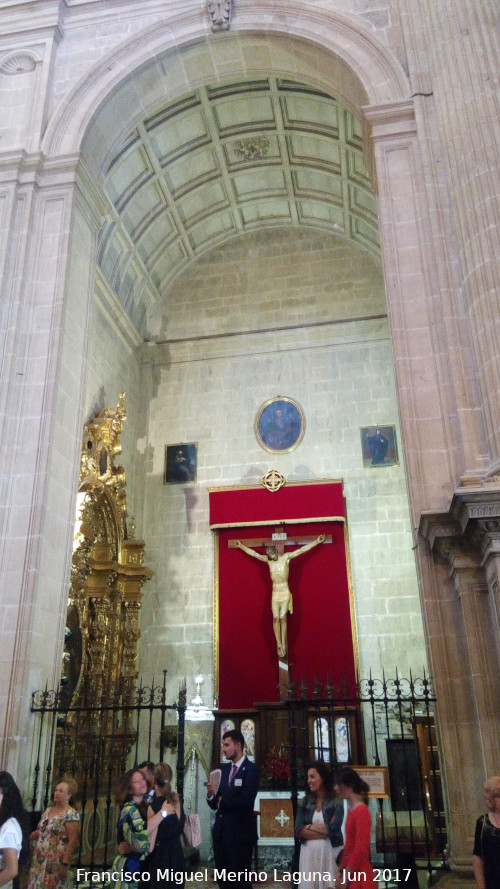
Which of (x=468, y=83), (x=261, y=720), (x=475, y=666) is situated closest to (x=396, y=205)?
(x=468, y=83)

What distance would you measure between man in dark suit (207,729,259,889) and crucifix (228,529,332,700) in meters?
6.47

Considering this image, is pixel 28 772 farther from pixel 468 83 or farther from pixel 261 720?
pixel 468 83

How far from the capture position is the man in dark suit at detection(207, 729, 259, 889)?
5.04 meters

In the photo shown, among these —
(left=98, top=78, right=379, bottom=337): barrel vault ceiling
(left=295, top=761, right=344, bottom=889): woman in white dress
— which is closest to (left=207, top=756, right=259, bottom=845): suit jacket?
(left=295, top=761, right=344, bottom=889): woman in white dress

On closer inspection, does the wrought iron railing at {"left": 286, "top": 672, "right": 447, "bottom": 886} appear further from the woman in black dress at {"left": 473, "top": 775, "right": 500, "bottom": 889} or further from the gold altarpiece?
the woman in black dress at {"left": 473, "top": 775, "right": 500, "bottom": 889}

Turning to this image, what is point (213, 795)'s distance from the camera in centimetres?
530

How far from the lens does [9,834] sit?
4.19 metres

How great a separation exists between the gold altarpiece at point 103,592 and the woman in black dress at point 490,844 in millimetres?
6804

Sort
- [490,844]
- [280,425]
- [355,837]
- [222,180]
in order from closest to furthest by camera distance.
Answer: [490,844], [355,837], [280,425], [222,180]

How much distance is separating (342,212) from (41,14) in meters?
6.32

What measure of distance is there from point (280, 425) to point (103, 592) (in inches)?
182

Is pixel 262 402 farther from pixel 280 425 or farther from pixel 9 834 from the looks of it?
pixel 9 834

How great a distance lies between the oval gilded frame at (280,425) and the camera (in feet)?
45.1

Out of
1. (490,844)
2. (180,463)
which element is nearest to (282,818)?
(490,844)
